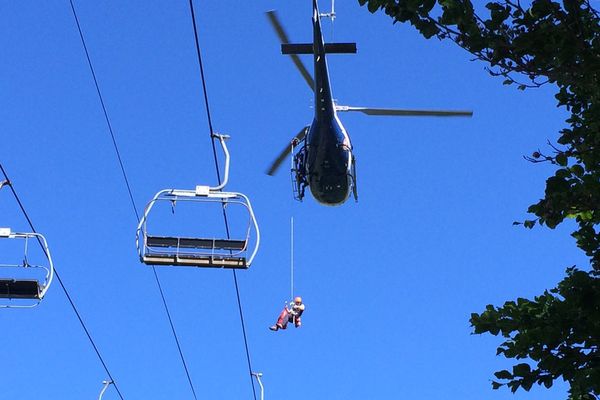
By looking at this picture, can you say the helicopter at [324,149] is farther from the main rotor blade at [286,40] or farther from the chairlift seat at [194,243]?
the chairlift seat at [194,243]

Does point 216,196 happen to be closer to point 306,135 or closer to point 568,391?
point 306,135

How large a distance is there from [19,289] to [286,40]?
6.33m

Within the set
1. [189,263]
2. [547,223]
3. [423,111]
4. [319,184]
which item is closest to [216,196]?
[189,263]

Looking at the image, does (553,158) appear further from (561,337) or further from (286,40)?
(286,40)

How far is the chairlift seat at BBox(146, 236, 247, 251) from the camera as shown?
1268cm

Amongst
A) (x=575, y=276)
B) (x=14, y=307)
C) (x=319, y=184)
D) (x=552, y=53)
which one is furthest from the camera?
(x=319, y=184)

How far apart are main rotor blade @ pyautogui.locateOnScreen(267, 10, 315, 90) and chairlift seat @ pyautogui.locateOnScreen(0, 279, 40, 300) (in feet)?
20.1

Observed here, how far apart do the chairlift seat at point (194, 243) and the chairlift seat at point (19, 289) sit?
4.51 ft

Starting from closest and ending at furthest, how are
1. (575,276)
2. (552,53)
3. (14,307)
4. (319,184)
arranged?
(552,53)
(575,276)
(14,307)
(319,184)

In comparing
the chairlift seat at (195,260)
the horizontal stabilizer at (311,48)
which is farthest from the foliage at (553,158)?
the horizontal stabilizer at (311,48)

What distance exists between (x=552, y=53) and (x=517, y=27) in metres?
0.28

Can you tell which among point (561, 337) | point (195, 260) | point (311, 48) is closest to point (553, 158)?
point (561, 337)

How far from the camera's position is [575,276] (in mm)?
7012

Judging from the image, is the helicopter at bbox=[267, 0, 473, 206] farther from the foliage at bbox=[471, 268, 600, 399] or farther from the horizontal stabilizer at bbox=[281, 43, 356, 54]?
the foliage at bbox=[471, 268, 600, 399]
